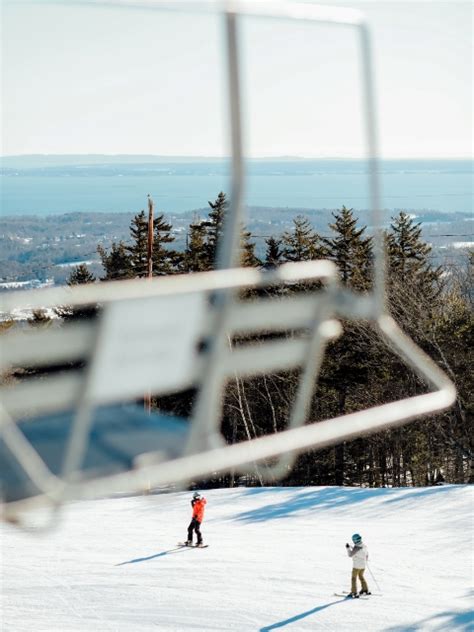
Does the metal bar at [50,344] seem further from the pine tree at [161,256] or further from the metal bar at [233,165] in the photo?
the pine tree at [161,256]

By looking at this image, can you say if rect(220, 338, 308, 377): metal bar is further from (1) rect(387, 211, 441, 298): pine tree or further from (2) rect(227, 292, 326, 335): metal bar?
(1) rect(387, 211, 441, 298): pine tree

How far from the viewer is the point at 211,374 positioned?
171 cm

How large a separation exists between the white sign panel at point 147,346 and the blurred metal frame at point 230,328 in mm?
30

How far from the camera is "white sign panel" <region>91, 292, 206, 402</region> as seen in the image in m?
1.54

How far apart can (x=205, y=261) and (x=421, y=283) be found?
6773mm

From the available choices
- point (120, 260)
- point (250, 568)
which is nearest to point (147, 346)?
point (250, 568)

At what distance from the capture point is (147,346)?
5.30 ft

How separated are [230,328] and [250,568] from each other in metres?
18.3

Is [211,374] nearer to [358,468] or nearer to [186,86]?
[186,86]

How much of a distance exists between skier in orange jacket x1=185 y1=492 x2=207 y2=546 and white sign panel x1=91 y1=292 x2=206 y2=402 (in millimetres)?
18073

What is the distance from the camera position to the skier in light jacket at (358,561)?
1703cm

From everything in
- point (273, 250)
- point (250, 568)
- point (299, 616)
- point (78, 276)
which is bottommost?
point (299, 616)

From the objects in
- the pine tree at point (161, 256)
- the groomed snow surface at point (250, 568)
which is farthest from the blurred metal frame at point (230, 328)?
the pine tree at point (161, 256)

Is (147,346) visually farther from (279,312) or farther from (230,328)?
(279,312)
